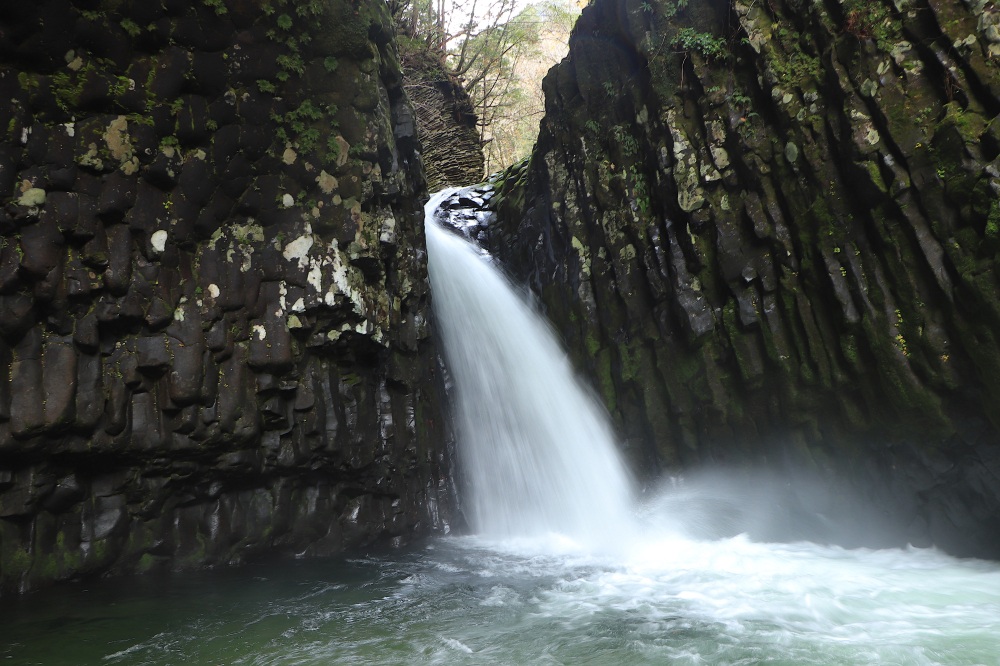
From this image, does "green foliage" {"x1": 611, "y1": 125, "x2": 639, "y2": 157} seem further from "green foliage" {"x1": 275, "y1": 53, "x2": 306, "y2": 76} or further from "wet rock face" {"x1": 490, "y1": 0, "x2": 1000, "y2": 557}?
"green foliage" {"x1": 275, "y1": 53, "x2": 306, "y2": 76}

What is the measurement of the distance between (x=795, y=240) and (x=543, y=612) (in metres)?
5.66

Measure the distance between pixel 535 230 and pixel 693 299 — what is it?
12.3 feet

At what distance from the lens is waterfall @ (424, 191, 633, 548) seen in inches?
376

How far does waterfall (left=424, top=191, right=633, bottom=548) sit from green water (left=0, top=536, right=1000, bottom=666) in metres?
1.61

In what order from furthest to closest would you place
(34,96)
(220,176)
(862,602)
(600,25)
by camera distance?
(600,25) < (220,176) < (34,96) < (862,602)

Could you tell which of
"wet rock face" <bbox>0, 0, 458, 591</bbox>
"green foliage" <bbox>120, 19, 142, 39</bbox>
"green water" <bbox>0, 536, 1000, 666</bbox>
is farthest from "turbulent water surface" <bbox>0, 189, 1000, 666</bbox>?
"green foliage" <bbox>120, 19, 142, 39</bbox>

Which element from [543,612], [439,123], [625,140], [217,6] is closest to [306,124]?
[217,6]

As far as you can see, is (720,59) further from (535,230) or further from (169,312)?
(169,312)

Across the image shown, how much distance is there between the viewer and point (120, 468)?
6.96 m

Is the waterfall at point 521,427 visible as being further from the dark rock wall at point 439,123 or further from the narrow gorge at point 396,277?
the dark rock wall at point 439,123

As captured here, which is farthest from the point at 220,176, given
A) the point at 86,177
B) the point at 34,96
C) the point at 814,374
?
the point at 814,374

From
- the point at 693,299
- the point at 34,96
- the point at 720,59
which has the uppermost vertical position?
the point at 720,59

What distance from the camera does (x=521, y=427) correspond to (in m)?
10.2

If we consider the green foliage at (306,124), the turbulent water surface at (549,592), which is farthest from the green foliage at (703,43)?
the green foliage at (306,124)
